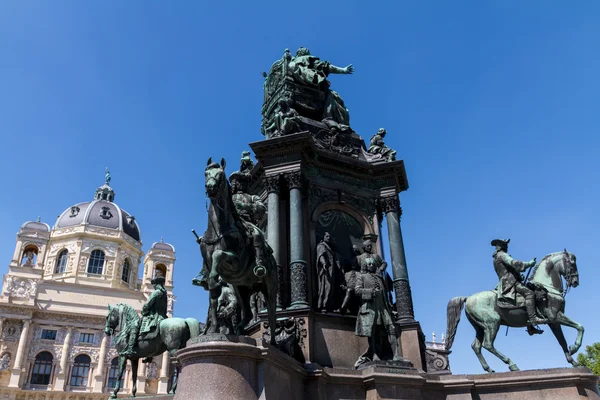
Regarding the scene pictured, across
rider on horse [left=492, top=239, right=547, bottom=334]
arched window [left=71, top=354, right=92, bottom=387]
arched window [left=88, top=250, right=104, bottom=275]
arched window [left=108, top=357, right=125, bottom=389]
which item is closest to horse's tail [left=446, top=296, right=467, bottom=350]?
rider on horse [left=492, top=239, right=547, bottom=334]

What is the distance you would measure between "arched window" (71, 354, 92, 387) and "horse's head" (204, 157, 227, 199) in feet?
211

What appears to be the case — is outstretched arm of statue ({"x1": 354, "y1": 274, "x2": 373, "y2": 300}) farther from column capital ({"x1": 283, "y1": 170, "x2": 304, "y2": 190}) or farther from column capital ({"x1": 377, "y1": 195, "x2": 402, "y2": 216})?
column capital ({"x1": 377, "y1": 195, "x2": 402, "y2": 216})

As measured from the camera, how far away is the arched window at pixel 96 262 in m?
76.2

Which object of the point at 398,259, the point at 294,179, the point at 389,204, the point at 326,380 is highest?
the point at 294,179

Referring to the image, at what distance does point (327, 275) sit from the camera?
1298 cm

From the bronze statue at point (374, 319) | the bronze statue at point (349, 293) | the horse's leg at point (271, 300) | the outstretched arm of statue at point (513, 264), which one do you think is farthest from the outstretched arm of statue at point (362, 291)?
the outstretched arm of statue at point (513, 264)

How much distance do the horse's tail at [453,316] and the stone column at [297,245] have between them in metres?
4.26

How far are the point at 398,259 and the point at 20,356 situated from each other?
62.4 meters

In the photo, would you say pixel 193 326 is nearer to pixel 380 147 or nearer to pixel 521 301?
pixel 380 147

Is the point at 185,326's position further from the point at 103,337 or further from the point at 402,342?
the point at 103,337

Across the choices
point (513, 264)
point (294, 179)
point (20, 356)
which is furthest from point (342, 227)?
point (20, 356)

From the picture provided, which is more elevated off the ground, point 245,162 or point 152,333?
point 245,162

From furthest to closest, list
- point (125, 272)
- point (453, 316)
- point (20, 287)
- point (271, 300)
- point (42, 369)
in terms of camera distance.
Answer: point (125, 272) → point (20, 287) → point (42, 369) → point (453, 316) → point (271, 300)

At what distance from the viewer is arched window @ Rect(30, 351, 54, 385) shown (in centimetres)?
6253
